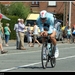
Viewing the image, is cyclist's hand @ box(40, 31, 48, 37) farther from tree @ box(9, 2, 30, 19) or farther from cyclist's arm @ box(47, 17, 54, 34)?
tree @ box(9, 2, 30, 19)

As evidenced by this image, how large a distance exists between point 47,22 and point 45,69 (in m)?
1.44

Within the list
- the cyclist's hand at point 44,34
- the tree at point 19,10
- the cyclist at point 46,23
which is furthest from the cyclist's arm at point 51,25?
the tree at point 19,10

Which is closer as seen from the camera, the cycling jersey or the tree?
the cycling jersey

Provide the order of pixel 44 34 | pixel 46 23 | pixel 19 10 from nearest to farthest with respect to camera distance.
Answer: pixel 44 34 → pixel 46 23 → pixel 19 10

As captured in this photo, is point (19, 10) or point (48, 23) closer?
point (48, 23)

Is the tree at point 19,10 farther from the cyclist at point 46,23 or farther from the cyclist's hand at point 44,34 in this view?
the cyclist's hand at point 44,34

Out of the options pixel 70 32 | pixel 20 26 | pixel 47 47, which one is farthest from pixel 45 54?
pixel 70 32

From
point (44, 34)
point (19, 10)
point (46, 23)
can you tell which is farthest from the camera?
point (19, 10)

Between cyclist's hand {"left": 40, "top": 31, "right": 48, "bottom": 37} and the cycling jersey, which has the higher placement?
the cycling jersey

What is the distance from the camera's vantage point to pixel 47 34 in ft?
40.5

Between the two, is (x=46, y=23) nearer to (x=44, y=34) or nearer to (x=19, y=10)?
(x=44, y=34)

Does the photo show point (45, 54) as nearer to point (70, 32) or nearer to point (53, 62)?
point (53, 62)

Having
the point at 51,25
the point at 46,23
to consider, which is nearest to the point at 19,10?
the point at 46,23

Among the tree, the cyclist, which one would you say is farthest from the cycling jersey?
the tree
